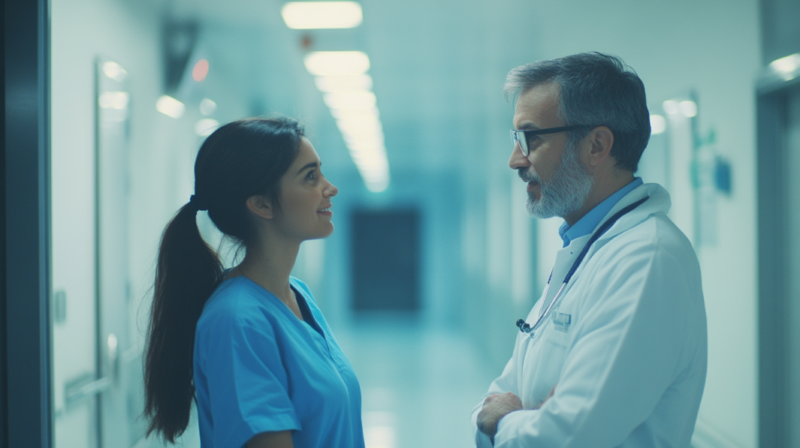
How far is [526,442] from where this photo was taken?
1.12 metres

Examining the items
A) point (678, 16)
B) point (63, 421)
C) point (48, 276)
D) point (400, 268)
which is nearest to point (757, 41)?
point (678, 16)

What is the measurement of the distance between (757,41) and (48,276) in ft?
8.04

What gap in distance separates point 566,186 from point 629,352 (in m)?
0.47

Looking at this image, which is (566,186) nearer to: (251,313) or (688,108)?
(251,313)

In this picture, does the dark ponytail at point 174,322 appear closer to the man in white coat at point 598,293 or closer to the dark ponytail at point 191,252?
the dark ponytail at point 191,252

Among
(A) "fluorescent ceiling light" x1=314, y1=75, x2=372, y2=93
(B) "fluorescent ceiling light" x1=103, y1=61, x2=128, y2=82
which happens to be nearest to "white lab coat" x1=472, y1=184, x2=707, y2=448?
(B) "fluorescent ceiling light" x1=103, y1=61, x2=128, y2=82

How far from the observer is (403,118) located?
17.5 ft

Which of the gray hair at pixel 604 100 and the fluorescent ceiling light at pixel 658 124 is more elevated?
the fluorescent ceiling light at pixel 658 124

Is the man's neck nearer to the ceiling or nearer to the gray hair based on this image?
the gray hair

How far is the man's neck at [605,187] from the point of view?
138 cm

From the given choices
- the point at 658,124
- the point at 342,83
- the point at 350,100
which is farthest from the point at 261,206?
the point at 350,100

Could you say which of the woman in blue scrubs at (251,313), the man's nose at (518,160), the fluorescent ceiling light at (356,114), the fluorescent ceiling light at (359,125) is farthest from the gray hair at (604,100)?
the fluorescent ceiling light at (359,125)

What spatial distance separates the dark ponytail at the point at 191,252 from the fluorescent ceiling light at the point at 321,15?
5.09ft

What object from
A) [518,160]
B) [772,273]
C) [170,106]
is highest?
[170,106]
